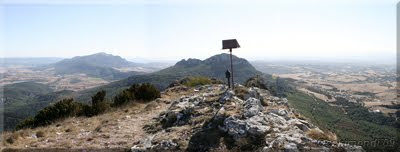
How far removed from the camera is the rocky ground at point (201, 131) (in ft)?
48.4

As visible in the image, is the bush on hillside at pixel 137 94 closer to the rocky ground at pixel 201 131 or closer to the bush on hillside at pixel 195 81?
the rocky ground at pixel 201 131

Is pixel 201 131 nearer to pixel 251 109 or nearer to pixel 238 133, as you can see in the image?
pixel 238 133

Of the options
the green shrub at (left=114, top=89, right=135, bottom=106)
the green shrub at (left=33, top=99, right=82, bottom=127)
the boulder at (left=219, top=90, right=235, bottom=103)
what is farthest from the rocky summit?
the green shrub at (left=114, top=89, right=135, bottom=106)

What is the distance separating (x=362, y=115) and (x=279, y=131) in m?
161

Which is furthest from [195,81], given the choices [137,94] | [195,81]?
[137,94]

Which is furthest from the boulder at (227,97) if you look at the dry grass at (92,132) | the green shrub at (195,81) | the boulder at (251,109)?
the green shrub at (195,81)

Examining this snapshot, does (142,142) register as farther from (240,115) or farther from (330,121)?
(330,121)

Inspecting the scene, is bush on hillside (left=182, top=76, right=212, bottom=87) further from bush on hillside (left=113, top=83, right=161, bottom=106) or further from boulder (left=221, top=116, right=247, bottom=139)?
boulder (left=221, top=116, right=247, bottom=139)

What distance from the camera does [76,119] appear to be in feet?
86.1

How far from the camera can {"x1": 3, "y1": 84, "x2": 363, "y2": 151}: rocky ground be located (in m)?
14.8

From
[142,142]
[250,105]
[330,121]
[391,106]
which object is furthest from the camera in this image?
[391,106]

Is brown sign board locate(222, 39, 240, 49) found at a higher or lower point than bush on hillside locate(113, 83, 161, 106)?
higher

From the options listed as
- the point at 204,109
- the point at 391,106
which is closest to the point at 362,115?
the point at 391,106

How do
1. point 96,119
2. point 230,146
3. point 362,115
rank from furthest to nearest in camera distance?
point 362,115
point 96,119
point 230,146
